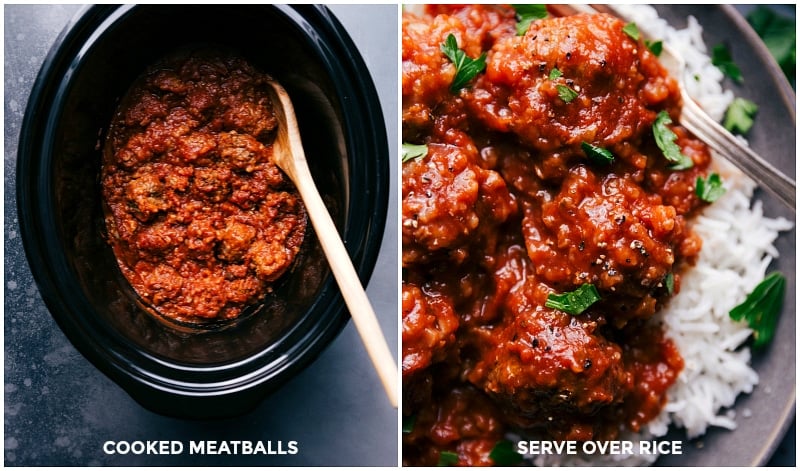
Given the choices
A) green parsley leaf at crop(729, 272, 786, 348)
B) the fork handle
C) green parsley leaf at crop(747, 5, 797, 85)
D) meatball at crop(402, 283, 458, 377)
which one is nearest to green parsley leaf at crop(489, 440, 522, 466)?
meatball at crop(402, 283, 458, 377)

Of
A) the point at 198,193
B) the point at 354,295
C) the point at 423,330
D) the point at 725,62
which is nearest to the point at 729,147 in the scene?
the point at 725,62

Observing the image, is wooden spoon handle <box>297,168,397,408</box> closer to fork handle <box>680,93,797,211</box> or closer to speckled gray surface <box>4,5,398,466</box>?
speckled gray surface <box>4,5,398,466</box>

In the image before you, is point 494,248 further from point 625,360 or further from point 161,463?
point 161,463

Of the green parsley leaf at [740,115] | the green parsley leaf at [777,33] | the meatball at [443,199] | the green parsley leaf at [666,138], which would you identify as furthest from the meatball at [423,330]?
the green parsley leaf at [777,33]

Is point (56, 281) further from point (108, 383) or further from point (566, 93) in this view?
point (566, 93)

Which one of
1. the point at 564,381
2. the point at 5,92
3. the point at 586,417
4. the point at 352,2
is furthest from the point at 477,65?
the point at 5,92

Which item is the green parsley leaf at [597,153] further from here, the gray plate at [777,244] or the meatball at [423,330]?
the gray plate at [777,244]
